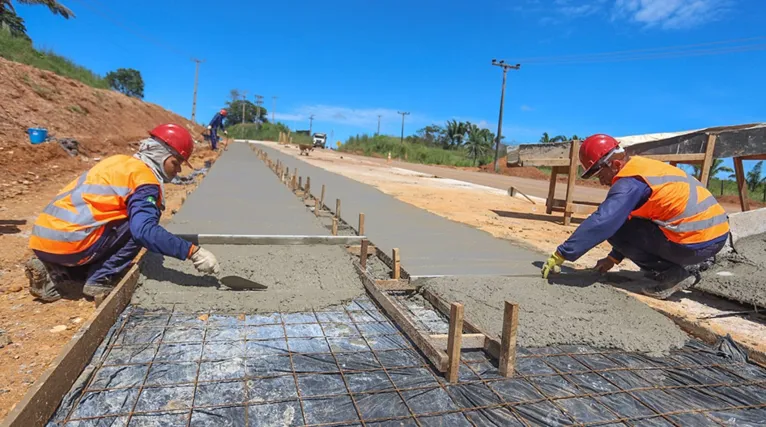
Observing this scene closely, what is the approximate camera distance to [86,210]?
2525mm

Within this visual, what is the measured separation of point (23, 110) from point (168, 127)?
13.3 metres

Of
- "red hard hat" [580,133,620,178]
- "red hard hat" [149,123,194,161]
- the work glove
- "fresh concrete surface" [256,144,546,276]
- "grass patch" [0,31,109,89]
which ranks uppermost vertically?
"grass patch" [0,31,109,89]

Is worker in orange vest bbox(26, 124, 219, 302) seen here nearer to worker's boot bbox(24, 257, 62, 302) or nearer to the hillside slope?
worker's boot bbox(24, 257, 62, 302)

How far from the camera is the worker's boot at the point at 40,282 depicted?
270cm

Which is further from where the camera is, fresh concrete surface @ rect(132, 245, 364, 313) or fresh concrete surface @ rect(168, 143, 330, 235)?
fresh concrete surface @ rect(168, 143, 330, 235)

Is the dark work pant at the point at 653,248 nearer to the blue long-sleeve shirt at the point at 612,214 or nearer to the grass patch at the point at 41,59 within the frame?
the blue long-sleeve shirt at the point at 612,214

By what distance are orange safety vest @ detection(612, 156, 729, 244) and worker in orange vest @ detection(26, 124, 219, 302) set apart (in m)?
2.70

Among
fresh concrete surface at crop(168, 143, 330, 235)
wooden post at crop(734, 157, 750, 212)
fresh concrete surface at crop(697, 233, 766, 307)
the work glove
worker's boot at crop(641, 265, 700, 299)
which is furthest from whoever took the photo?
wooden post at crop(734, 157, 750, 212)

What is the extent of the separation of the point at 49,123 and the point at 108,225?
1348 cm

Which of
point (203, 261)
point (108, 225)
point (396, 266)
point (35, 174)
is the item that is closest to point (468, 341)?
point (396, 266)

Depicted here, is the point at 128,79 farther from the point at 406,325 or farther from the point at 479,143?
the point at 406,325

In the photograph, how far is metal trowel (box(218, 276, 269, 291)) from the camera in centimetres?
279

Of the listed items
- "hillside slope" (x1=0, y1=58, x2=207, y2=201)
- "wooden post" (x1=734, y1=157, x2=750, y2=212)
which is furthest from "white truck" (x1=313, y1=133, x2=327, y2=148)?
"wooden post" (x1=734, y1=157, x2=750, y2=212)

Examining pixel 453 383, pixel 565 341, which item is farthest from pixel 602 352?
pixel 453 383
